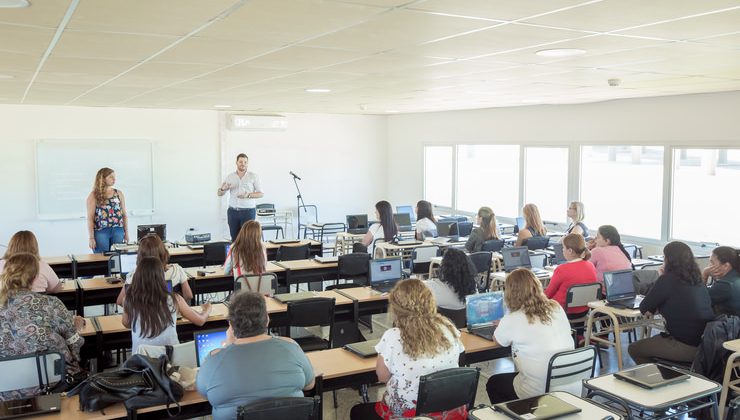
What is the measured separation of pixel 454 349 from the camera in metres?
3.62

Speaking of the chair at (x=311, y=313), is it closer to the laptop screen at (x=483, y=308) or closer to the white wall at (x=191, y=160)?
the laptop screen at (x=483, y=308)

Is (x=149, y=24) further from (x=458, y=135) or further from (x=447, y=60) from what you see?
(x=458, y=135)

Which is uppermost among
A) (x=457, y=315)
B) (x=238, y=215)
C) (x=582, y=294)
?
(x=238, y=215)

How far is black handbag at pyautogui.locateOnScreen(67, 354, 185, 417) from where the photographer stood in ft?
10.7

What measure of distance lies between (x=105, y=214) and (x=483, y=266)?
4.75 m

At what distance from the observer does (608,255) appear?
658 cm

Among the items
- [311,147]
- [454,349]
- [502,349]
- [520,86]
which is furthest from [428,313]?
[311,147]

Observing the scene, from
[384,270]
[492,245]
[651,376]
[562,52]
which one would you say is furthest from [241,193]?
[651,376]

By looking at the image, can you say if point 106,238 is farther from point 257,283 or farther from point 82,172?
point 82,172

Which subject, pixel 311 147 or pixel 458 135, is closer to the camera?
pixel 458 135

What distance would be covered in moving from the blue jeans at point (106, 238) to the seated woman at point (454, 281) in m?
4.64

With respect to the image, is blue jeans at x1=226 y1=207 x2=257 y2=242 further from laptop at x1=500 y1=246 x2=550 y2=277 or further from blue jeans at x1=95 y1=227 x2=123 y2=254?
laptop at x1=500 y1=246 x2=550 y2=277

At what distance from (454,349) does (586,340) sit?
101 inches

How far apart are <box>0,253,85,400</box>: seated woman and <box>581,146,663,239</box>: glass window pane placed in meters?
8.07
